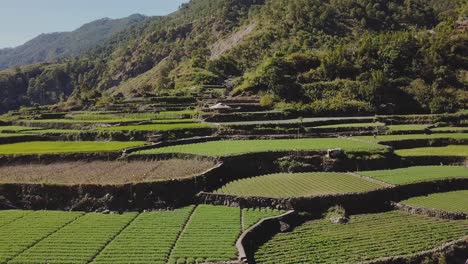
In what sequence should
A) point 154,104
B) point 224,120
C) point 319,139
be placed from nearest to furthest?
point 319,139, point 224,120, point 154,104

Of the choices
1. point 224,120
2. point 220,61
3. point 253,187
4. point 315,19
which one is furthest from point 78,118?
point 315,19

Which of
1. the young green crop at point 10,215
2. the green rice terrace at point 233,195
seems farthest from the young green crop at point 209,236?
the young green crop at point 10,215

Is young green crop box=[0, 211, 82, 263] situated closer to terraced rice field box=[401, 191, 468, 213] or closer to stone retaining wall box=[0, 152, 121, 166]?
stone retaining wall box=[0, 152, 121, 166]

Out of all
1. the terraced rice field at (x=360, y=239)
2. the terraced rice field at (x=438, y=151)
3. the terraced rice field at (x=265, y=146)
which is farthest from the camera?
the terraced rice field at (x=438, y=151)

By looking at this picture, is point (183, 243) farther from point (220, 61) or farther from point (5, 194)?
point (220, 61)

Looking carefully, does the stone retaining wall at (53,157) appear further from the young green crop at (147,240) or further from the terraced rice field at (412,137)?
the terraced rice field at (412,137)

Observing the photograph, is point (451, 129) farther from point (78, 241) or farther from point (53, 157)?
point (78, 241)

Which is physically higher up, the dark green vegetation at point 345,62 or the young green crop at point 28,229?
the dark green vegetation at point 345,62

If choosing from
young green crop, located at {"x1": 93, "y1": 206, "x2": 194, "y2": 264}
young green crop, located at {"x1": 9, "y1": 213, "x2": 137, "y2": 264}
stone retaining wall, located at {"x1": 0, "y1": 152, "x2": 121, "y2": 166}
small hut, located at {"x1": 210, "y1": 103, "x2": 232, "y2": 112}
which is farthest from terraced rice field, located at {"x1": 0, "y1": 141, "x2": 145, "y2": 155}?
small hut, located at {"x1": 210, "y1": 103, "x2": 232, "y2": 112}
